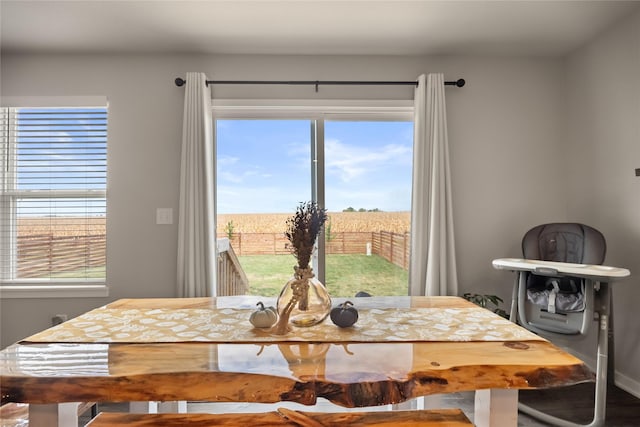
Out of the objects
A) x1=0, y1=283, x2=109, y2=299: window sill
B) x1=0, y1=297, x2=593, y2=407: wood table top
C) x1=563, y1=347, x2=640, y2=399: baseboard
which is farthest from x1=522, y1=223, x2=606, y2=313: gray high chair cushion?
x1=0, y1=283, x2=109, y2=299: window sill

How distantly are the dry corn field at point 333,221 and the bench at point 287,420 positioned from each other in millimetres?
1843

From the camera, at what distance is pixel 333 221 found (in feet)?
9.89

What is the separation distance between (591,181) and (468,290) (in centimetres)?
121

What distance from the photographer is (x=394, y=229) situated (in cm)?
304

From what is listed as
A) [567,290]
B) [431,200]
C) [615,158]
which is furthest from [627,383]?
[431,200]

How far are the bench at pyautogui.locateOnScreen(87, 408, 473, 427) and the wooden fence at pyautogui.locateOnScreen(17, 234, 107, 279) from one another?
204 cm

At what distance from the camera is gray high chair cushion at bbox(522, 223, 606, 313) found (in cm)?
203

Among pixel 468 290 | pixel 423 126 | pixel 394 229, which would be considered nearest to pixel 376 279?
pixel 394 229

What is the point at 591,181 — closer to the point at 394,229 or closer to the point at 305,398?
the point at 394,229

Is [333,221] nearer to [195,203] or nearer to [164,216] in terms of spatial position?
[195,203]

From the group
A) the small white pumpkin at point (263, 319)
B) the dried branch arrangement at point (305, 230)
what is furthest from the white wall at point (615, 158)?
the small white pumpkin at point (263, 319)

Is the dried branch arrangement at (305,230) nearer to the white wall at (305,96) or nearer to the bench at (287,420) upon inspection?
the bench at (287,420)

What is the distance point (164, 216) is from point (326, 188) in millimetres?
1304

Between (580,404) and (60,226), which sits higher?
(60,226)
